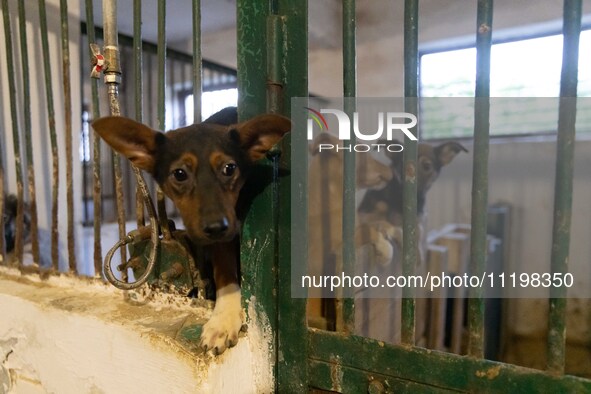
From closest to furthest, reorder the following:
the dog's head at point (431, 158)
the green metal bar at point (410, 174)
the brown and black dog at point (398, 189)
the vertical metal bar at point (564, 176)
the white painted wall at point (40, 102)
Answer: the vertical metal bar at point (564, 176)
the green metal bar at point (410, 174)
the white painted wall at point (40, 102)
the brown and black dog at point (398, 189)
the dog's head at point (431, 158)

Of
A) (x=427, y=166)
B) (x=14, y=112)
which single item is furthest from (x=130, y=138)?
(x=427, y=166)

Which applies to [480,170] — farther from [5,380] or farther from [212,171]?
[5,380]

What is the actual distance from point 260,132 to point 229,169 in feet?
0.43

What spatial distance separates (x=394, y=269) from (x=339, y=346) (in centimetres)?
108

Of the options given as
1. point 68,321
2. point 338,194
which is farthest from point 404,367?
point 338,194

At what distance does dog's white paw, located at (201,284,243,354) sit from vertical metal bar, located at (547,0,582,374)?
2.05ft

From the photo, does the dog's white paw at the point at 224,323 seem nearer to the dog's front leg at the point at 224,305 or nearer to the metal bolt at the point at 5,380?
the dog's front leg at the point at 224,305

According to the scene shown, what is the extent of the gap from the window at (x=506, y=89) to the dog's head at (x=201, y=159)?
223 centimetres

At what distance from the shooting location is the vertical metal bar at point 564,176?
2.27 feet

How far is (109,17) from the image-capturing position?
1060mm

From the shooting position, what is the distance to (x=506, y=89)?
3.23m

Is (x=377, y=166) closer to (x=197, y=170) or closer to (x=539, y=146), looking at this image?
(x=197, y=170)

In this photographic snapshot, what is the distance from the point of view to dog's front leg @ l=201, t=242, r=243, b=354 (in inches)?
35.8

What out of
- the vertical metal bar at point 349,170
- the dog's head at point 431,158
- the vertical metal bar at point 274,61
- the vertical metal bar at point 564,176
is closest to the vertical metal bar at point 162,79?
the vertical metal bar at point 274,61
